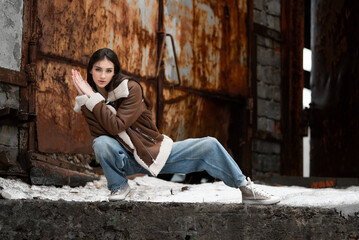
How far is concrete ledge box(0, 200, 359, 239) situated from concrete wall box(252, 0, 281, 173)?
4.12 m

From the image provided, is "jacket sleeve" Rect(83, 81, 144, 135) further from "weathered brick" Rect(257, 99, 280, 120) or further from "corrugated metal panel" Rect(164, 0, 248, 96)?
"weathered brick" Rect(257, 99, 280, 120)

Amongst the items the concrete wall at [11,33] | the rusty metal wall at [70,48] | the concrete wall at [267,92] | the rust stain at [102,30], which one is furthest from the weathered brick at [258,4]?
the concrete wall at [11,33]

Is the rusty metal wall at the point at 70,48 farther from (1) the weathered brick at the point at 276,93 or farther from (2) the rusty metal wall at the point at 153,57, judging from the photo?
(1) the weathered brick at the point at 276,93

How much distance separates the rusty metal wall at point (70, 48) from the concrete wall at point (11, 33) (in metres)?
0.17

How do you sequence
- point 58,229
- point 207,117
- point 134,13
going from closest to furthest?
point 58,229 → point 134,13 → point 207,117

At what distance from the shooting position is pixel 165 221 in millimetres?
2414

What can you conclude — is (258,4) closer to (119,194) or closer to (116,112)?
(116,112)

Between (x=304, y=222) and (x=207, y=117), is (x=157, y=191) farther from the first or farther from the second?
(x=304, y=222)

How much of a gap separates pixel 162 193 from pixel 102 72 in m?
2.05

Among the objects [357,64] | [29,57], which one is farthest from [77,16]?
[357,64]

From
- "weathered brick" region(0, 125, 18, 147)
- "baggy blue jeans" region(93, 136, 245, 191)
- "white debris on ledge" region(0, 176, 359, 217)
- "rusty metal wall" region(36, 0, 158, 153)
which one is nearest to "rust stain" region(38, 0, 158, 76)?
"rusty metal wall" region(36, 0, 158, 153)

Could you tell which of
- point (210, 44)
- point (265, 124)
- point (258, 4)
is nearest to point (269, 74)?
point (265, 124)

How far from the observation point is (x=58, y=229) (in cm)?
238

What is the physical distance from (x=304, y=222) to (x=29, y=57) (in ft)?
8.92
